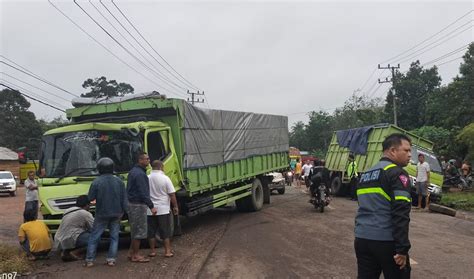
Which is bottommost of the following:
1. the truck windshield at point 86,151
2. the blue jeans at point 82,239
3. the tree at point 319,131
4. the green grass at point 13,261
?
the green grass at point 13,261

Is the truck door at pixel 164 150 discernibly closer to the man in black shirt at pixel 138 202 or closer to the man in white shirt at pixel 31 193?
the man in black shirt at pixel 138 202

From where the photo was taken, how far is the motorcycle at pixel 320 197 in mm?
13977

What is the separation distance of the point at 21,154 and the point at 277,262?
549 centimetres

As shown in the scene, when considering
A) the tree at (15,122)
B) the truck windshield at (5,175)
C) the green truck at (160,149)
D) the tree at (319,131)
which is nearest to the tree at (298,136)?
the tree at (319,131)

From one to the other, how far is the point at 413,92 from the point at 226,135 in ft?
130

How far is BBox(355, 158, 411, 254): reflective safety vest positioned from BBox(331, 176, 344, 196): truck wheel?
Answer: 1761 centimetres

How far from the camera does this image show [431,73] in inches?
1908

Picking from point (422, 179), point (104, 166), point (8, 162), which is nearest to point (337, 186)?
point (422, 179)

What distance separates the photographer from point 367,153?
19219mm

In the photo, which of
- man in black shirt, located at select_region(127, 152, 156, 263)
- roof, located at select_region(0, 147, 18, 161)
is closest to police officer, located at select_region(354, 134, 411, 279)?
man in black shirt, located at select_region(127, 152, 156, 263)

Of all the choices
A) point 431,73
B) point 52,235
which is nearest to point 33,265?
point 52,235

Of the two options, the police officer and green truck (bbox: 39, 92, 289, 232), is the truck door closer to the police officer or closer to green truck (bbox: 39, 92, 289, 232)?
green truck (bbox: 39, 92, 289, 232)

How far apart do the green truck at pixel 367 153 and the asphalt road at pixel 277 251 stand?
14.4ft

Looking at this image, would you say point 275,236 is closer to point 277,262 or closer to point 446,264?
point 277,262
